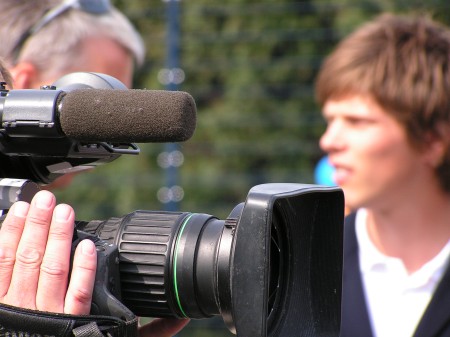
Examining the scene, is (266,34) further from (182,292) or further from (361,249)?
(182,292)

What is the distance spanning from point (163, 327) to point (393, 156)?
0.94 m

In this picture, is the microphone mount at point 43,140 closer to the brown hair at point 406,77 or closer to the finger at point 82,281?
the finger at point 82,281

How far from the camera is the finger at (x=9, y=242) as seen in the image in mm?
975

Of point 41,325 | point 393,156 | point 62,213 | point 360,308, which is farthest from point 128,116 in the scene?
point 393,156

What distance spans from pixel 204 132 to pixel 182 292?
403cm

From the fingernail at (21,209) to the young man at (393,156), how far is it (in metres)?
1.04

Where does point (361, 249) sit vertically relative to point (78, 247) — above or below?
below

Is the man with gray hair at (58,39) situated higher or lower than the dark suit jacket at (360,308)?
higher

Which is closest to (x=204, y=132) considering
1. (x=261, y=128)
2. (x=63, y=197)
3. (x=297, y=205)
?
(x=261, y=128)

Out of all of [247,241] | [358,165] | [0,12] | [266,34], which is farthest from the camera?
[266,34]

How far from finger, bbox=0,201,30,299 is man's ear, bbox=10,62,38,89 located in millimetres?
792

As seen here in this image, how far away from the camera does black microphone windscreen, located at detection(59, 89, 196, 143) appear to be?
93 centimetres

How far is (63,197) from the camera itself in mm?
4906

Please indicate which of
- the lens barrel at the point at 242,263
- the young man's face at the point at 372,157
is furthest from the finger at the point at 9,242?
the young man's face at the point at 372,157
